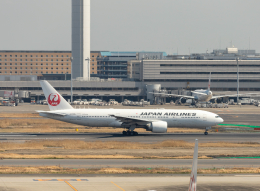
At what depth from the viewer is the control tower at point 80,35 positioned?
17675cm

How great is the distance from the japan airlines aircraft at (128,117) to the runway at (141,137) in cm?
146

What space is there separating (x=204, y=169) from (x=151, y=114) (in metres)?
26.0

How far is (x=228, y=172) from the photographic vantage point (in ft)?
97.9

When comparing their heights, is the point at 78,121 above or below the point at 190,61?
below

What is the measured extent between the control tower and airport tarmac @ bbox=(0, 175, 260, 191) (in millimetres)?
148541

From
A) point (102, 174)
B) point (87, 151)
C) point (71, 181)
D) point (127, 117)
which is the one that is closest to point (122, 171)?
point (102, 174)

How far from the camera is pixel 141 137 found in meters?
53.8

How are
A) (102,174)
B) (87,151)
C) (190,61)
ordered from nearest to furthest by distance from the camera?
1. (102,174)
2. (87,151)
3. (190,61)

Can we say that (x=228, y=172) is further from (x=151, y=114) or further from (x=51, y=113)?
(x=51, y=113)

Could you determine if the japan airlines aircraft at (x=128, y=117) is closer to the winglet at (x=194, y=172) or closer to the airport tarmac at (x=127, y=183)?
the airport tarmac at (x=127, y=183)

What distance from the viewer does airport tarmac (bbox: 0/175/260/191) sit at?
2461cm

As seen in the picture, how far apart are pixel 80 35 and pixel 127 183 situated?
516ft

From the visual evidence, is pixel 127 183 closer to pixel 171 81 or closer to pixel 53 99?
pixel 53 99

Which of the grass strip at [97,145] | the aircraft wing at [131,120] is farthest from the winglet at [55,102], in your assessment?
the grass strip at [97,145]
